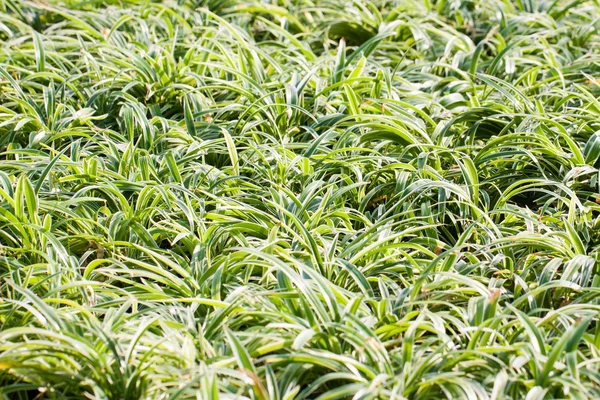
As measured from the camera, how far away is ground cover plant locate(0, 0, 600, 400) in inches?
75.5

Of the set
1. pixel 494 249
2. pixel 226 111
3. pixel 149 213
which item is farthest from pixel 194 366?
pixel 226 111

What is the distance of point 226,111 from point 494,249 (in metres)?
1.45

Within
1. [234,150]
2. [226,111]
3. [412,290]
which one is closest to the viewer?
[412,290]

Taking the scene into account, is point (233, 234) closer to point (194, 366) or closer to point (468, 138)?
point (194, 366)

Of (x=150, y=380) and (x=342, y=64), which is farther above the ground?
(x=342, y=64)

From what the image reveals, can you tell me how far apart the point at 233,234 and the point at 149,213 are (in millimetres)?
344

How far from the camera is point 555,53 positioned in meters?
3.87

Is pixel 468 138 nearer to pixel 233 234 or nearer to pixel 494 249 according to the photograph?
pixel 494 249

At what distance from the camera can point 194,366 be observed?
1.89 m

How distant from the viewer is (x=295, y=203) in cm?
262

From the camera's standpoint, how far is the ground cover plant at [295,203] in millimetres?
1917

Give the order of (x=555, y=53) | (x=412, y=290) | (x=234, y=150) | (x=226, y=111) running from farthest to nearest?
(x=555, y=53) < (x=226, y=111) < (x=234, y=150) < (x=412, y=290)

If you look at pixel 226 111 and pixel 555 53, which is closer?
pixel 226 111

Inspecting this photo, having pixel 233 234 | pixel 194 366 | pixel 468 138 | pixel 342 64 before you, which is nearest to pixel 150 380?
pixel 194 366
